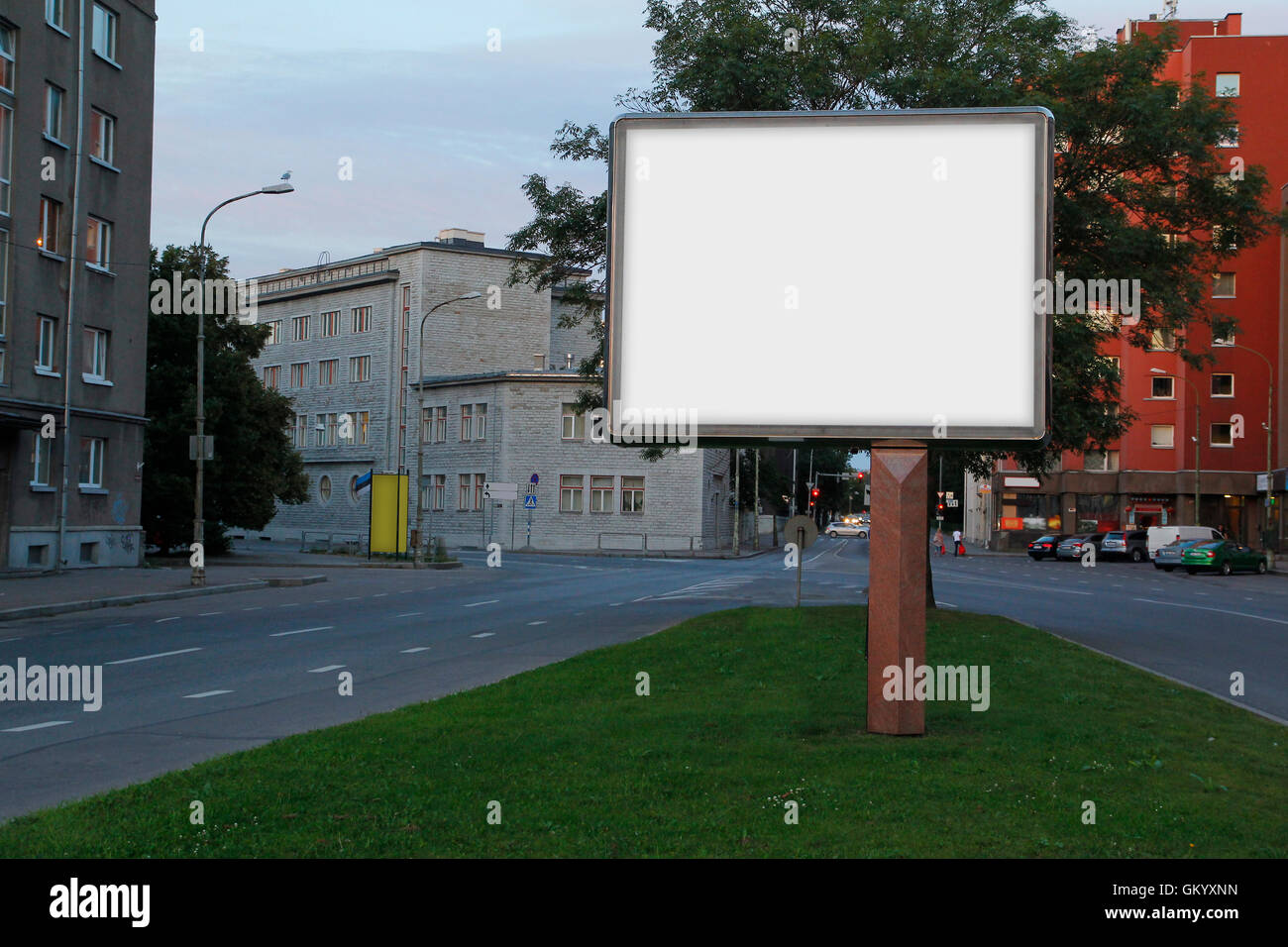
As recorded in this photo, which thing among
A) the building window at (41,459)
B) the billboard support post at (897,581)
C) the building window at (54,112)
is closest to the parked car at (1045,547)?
the building window at (41,459)

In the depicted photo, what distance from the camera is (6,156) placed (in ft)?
102

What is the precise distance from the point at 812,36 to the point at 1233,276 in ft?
186

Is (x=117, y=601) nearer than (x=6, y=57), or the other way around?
(x=117, y=601)

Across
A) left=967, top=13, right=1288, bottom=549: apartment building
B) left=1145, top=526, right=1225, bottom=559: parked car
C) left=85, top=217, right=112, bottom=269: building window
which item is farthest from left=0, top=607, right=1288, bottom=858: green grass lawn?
left=967, top=13, right=1288, bottom=549: apartment building

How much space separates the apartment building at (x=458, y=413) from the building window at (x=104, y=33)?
2895cm

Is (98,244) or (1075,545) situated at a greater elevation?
(98,244)

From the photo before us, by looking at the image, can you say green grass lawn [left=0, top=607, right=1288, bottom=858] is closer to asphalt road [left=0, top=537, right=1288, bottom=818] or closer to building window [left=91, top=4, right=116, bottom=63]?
asphalt road [left=0, top=537, right=1288, bottom=818]

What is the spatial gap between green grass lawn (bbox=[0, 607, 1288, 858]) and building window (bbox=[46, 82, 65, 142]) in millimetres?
27662

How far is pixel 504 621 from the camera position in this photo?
21453 mm

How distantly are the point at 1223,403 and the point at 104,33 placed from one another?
59.4m

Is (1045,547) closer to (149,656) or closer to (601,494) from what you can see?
(601,494)

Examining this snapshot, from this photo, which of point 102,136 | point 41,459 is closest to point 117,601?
point 41,459
